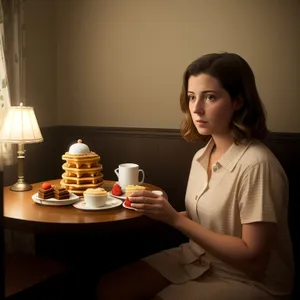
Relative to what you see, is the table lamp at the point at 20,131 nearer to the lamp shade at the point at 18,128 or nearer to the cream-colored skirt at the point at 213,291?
the lamp shade at the point at 18,128

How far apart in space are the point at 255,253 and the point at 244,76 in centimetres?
62

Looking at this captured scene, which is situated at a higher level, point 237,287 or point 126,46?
point 126,46

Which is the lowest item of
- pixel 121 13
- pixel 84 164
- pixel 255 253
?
pixel 255 253

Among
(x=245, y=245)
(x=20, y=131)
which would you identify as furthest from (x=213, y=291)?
(x=20, y=131)

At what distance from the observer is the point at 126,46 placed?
2754 millimetres

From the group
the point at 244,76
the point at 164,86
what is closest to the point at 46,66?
the point at 164,86

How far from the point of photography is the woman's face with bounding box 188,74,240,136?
1490 millimetres

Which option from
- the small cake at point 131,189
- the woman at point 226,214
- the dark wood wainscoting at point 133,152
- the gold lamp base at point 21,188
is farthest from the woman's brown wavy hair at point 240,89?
the gold lamp base at point 21,188

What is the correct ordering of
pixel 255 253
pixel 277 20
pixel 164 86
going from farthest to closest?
pixel 164 86, pixel 277 20, pixel 255 253

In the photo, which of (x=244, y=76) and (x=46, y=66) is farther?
(x=46, y=66)

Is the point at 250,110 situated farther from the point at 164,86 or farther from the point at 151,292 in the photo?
the point at 164,86

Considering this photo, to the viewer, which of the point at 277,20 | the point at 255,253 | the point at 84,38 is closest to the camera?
the point at 255,253

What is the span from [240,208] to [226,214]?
7 cm

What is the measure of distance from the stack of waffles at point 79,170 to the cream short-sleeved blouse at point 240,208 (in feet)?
1.54
